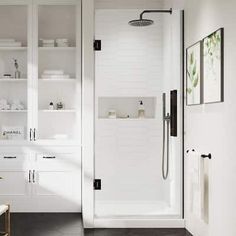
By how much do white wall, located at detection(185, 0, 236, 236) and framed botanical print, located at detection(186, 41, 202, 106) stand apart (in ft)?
0.30

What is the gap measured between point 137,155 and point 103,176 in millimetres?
545

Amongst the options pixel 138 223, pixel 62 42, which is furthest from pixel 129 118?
pixel 138 223

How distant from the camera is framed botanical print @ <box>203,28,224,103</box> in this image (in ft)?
11.6

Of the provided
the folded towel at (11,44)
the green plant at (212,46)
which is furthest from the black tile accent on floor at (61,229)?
the folded towel at (11,44)

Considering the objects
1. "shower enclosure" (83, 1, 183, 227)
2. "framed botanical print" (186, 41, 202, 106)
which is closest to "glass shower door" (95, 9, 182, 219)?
"shower enclosure" (83, 1, 183, 227)

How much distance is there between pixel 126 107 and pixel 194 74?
2.11 meters

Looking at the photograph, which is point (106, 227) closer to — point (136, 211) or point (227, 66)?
point (136, 211)

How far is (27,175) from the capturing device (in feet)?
18.7

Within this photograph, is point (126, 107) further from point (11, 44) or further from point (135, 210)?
point (11, 44)

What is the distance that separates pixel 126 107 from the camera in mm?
6398

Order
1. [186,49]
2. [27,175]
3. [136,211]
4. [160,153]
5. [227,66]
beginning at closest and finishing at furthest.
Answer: [227,66] → [186,49] → [136,211] → [27,175] → [160,153]

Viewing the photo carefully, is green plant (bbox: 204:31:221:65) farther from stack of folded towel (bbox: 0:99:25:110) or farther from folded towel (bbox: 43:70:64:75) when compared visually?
stack of folded towel (bbox: 0:99:25:110)

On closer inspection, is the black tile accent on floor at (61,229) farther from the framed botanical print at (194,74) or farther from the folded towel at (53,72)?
the folded towel at (53,72)

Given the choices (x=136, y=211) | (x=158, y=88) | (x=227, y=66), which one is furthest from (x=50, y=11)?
(x=227, y=66)
